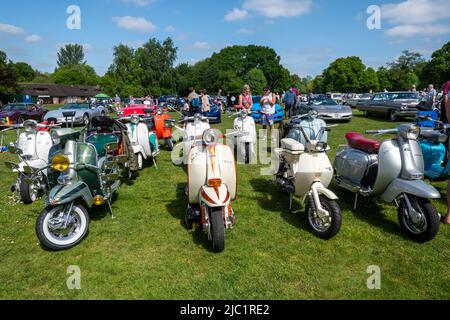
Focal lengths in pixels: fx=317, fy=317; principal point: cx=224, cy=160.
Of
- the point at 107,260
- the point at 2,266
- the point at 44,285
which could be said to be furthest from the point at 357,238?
the point at 2,266

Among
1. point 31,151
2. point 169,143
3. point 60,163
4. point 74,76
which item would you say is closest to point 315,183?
point 60,163

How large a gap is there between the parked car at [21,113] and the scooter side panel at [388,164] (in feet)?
62.5

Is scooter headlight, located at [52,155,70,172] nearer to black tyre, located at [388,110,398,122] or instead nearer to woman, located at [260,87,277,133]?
woman, located at [260,87,277,133]

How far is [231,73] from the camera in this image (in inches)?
2625

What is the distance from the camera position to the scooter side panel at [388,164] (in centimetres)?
399

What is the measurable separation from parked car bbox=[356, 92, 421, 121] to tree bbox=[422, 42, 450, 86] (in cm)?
4569

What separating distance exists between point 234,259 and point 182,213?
1.55m

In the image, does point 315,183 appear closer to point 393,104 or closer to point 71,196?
point 71,196

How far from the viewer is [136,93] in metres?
60.2

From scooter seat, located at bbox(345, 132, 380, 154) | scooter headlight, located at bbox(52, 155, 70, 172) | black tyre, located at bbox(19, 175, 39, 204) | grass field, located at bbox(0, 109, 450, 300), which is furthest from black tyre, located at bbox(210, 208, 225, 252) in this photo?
black tyre, located at bbox(19, 175, 39, 204)

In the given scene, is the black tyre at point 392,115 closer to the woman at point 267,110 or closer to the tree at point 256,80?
the woman at point 267,110

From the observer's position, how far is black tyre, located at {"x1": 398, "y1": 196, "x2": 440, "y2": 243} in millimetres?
3537

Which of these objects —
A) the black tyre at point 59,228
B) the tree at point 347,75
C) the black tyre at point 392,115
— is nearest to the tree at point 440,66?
the tree at point 347,75

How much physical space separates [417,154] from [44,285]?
4.49m
